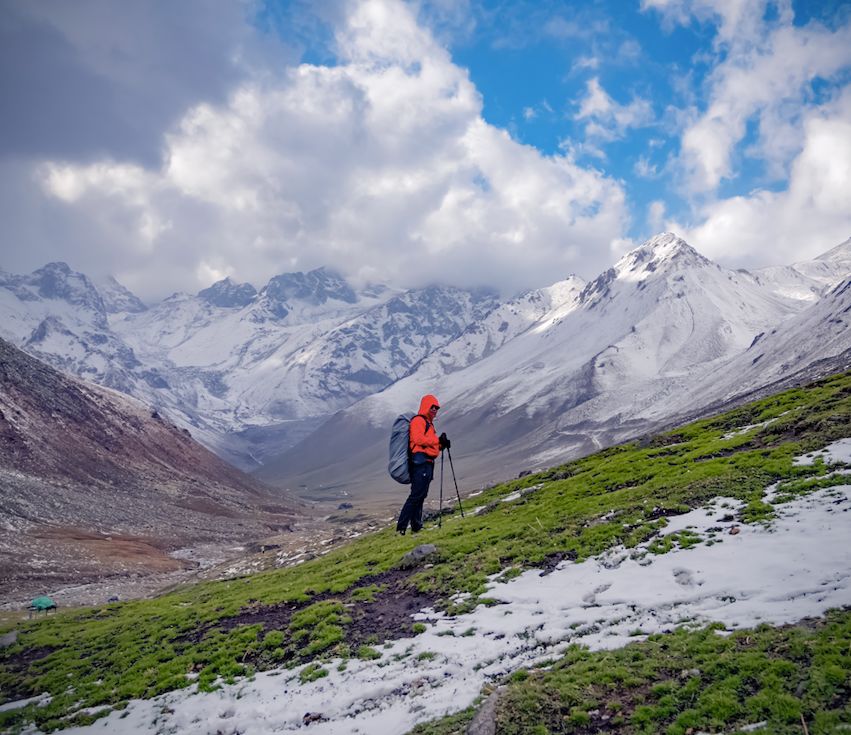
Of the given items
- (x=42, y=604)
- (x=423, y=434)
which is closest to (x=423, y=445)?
(x=423, y=434)

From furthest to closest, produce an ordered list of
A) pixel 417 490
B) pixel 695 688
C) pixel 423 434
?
pixel 417 490, pixel 423 434, pixel 695 688

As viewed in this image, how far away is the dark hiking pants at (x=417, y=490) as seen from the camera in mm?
26234

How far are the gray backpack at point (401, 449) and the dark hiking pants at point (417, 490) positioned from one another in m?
0.38

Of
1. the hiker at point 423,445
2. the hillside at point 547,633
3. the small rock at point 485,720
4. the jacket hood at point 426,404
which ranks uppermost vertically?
the jacket hood at point 426,404

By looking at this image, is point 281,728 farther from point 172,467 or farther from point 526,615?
point 172,467

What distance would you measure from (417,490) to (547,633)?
1170 cm

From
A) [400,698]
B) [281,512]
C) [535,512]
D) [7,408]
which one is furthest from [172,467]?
[400,698]

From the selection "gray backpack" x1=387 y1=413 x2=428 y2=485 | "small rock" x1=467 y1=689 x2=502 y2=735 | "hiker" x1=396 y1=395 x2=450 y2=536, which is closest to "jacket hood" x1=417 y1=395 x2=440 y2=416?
"hiker" x1=396 y1=395 x2=450 y2=536

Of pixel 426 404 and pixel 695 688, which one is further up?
pixel 426 404

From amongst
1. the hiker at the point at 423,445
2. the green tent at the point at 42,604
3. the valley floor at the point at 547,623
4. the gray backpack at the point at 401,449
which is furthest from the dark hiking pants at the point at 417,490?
the green tent at the point at 42,604

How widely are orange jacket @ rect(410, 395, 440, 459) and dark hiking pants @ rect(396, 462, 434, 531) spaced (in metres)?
0.71

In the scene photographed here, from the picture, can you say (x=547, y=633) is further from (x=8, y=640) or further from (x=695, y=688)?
(x=8, y=640)

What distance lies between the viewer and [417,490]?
2712cm

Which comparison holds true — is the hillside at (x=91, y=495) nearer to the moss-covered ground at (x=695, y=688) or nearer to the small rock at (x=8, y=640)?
the small rock at (x=8, y=640)
